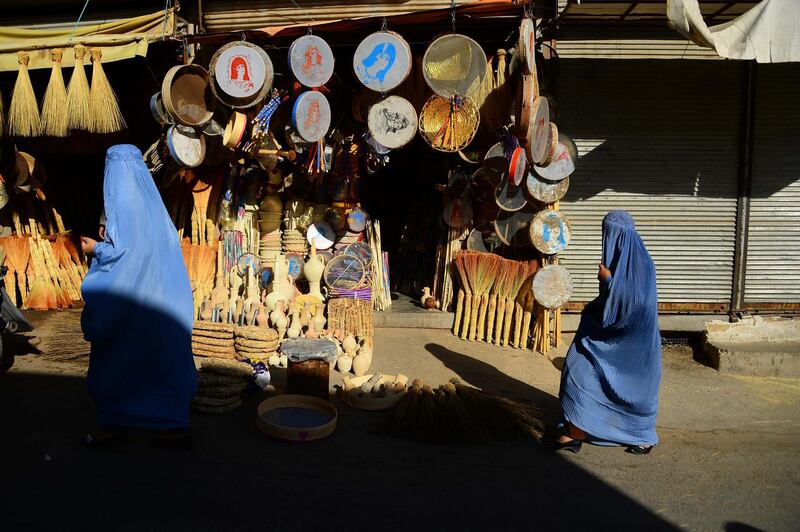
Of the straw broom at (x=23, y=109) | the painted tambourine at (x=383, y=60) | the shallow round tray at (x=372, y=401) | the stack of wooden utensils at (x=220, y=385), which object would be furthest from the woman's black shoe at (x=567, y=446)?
the straw broom at (x=23, y=109)

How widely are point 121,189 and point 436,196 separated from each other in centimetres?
503

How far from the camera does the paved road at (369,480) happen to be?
3788mm

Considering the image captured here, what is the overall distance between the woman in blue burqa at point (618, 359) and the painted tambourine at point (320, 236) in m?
3.81

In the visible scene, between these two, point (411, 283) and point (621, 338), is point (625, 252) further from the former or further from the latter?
point (411, 283)

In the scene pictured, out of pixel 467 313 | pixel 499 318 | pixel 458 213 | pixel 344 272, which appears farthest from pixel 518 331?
pixel 344 272

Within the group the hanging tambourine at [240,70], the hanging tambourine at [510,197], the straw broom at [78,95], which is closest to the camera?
the hanging tambourine at [240,70]

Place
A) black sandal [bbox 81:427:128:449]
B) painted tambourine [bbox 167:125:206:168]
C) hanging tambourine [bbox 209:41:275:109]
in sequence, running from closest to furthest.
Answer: black sandal [bbox 81:427:128:449] → hanging tambourine [bbox 209:41:275:109] → painted tambourine [bbox 167:125:206:168]

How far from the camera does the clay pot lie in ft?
20.8

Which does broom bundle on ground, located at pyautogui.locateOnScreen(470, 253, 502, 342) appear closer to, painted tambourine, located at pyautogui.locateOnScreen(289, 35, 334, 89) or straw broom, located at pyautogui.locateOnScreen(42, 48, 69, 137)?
painted tambourine, located at pyautogui.locateOnScreen(289, 35, 334, 89)

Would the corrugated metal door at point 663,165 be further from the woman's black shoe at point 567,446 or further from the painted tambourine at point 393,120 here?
the woman's black shoe at point 567,446

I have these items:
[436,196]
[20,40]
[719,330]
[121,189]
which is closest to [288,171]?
[436,196]

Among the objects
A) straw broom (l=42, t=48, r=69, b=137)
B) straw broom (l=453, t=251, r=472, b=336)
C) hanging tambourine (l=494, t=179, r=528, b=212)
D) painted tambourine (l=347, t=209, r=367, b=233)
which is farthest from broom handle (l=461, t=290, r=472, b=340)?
straw broom (l=42, t=48, r=69, b=137)

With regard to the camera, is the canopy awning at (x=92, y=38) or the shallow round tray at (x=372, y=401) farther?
the canopy awning at (x=92, y=38)

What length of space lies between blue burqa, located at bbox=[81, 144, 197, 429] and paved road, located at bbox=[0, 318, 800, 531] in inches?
13.6
